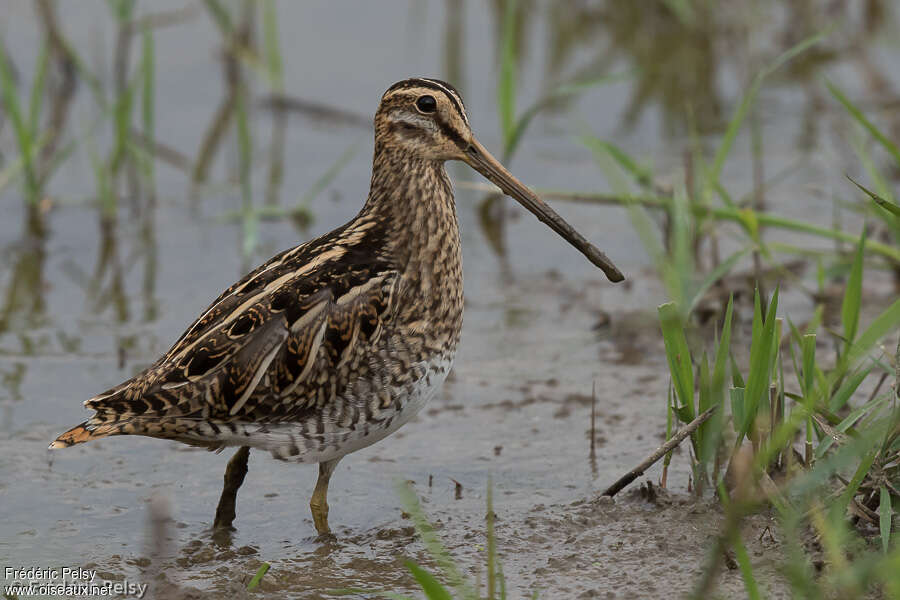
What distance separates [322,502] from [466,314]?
2202 millimetres

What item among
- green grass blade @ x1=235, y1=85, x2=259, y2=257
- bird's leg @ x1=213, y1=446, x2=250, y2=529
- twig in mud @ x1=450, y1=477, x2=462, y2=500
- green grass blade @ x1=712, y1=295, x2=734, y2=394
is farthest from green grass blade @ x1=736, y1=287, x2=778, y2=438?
green grass blade @ x1=235, y1=85, x2=259, y2=257

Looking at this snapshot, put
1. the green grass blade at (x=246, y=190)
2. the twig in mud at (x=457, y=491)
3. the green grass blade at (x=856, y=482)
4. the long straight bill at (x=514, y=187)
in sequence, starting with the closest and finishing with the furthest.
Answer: the green grass blade at (x=856, y=482) < the long straight bill at (x=514, y=187) < the twig in mud at (x=457, y=491) < the green grass blade at (x=246, y=190)

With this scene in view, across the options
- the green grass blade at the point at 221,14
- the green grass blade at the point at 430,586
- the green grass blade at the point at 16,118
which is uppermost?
the green grass blade at the point at 221,14

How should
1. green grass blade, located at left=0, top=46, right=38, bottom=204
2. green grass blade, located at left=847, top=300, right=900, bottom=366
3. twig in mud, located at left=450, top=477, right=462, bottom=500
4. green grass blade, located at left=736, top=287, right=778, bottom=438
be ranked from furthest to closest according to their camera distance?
green grass blade, located at left=0, top=46, right=38, bottom=204, twig in mud, located at left=450, top=477, right=462, bottom=500, green grass blade, located at left=847, top=300, right=900, bottom=366, green grass blade, located at left=736, top=287, right=778, bottom=438

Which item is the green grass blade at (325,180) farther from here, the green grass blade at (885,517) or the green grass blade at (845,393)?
the green grass blade at (885,517)

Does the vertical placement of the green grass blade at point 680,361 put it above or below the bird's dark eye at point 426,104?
below

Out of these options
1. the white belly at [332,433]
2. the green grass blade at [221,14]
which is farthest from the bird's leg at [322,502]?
the green grass blade at [221,14]

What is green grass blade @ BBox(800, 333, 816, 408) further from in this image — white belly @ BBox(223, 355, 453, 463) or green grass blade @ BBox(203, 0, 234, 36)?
green grass blade @ BBox(203, 0, 234, 36)

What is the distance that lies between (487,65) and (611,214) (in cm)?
234

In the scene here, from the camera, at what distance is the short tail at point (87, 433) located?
454 centimetres

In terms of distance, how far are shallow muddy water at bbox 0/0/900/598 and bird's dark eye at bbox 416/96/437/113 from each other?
140 cm

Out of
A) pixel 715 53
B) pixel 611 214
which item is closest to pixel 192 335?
pixel 611 214

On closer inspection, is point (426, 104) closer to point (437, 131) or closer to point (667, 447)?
point (437, 131)

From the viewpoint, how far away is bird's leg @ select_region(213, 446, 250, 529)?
4934mm
